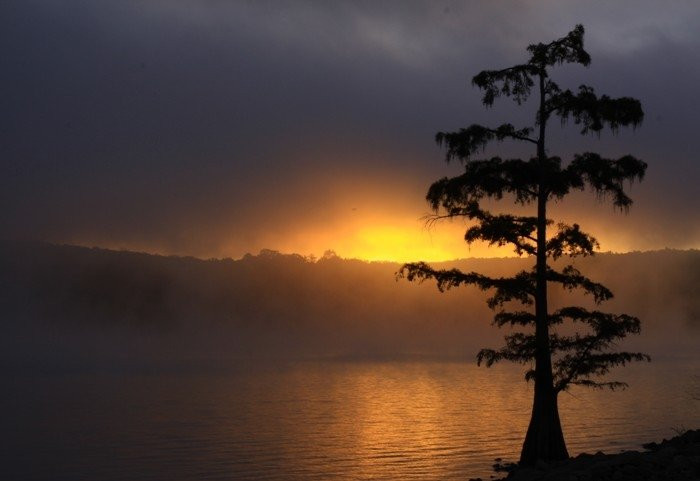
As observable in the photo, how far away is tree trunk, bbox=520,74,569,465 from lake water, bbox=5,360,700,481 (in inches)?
453

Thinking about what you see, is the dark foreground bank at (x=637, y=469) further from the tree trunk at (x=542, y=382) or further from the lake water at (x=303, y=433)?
the lake water at (x=303, y=433)

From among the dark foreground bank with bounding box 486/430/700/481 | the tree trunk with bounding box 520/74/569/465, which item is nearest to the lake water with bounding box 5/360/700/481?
the tree trunk with bounding box 520/74/569/465

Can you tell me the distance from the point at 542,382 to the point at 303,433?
46.6m

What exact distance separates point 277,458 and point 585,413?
45286 mm

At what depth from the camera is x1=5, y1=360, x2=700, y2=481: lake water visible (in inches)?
2025

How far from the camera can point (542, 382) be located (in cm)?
3198

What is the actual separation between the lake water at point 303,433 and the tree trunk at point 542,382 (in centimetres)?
1151

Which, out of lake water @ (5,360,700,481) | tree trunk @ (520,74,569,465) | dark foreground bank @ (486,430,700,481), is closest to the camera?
dark foreground bank @ (486,430,700,481)

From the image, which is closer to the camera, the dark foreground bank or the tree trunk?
the dark foreground bank

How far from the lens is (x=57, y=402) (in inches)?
5059

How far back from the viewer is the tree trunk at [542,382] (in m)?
31.2

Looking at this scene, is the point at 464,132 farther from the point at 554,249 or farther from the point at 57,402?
the point at 57,402

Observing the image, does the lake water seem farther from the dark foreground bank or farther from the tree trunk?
the dark foreground bank

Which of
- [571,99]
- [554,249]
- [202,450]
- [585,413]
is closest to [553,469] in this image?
[554,249]
